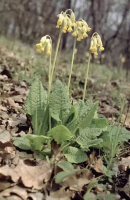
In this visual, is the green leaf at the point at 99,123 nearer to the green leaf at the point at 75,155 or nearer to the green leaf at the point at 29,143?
the green leaf at the point at 75,155

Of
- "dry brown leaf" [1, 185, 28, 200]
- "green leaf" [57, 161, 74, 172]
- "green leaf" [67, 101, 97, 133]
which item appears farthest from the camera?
"green leaf" [67, 101, 97, 133]

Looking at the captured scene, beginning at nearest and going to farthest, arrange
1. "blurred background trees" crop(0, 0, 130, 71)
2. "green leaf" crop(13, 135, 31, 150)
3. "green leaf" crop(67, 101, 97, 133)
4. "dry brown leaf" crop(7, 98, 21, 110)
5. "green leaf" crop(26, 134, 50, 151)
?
"green leaf" crop(26, 134, 50, 151), "green leaf" crop(13, 135, 31, 150), "green leaf" crop(67, 101, 97, 133), "dry brown leaf" crop(7, 98, 21, 110), "blurred background trees" crop(0, 0, 130, 71)

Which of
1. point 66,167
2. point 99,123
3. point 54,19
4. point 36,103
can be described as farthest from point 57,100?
point 54,19

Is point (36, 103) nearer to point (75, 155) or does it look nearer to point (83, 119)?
point (83, 119)

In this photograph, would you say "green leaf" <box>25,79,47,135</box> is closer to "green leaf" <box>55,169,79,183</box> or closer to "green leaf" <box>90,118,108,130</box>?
"green leaf" <box>90,118,108,130</box>

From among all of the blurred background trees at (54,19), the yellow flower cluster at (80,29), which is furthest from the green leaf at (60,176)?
the blurred background trees at (54,19)

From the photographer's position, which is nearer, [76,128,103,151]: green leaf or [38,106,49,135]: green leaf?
[76,128,103,151]: green leaf

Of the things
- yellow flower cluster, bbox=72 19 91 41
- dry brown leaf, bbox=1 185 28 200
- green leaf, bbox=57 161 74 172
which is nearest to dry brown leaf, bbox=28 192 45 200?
dry brown leaf, bbox=1 185 28 200

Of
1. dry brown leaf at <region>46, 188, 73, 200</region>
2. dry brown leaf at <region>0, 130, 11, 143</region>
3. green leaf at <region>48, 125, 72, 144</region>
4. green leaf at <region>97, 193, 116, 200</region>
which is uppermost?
A: green leaf at <region>48, 125, 72, 144</region>
